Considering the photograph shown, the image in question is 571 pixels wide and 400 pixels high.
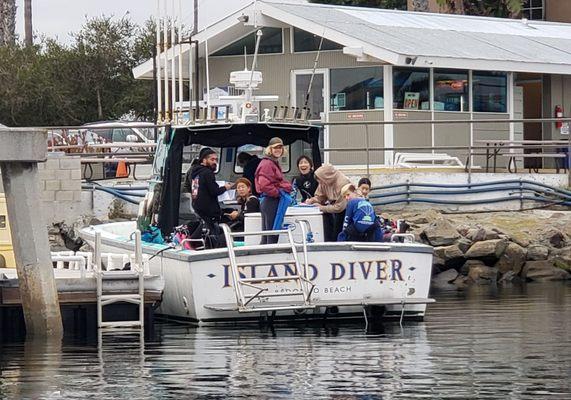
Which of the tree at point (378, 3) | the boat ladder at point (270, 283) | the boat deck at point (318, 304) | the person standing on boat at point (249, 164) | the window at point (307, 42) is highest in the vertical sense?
the tree at point (378, 3)

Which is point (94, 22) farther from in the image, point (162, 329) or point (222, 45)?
point (162, 329)

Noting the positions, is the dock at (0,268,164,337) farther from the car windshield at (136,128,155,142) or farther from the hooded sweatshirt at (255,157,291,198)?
the car windshield at (136,128,155,142)

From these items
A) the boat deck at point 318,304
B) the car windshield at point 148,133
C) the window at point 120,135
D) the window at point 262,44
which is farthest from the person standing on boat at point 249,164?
the window at point 120,135

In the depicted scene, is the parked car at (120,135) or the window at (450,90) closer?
the window at (450,90)

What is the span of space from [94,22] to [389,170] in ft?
59.6

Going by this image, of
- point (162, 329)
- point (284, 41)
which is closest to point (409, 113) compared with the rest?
point (284, 41)

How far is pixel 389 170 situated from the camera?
31.2 metres

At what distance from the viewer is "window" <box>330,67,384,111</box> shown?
33.4 meters

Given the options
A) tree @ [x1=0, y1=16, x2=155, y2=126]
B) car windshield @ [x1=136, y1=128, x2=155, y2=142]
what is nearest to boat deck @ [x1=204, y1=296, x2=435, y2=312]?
car windshield @ [x1=136, y1=128, x2=155, y2=142]

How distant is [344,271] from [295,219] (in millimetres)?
1181

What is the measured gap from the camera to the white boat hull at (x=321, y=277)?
19.0 meters

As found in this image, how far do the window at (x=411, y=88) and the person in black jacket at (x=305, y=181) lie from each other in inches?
445

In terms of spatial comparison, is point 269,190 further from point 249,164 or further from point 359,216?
point 249,164

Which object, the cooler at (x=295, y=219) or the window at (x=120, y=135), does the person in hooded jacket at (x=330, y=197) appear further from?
the window at (x=120, y=135)
